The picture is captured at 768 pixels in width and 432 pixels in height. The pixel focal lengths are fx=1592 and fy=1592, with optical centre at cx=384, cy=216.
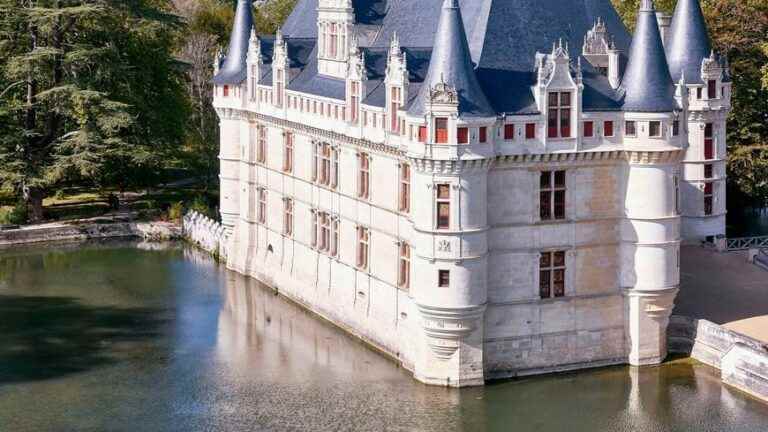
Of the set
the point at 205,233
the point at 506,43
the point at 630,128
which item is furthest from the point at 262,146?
the point at 630,128

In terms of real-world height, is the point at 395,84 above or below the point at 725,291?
above

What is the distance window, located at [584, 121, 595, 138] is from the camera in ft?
137

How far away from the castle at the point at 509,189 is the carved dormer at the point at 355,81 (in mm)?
66

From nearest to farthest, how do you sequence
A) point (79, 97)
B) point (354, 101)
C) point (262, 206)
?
point (354, 101), point (262, 206), point (79, 97)

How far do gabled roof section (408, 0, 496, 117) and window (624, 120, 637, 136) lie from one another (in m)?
4.10

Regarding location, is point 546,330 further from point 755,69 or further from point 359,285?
point 755,69

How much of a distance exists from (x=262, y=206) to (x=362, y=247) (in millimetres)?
9728

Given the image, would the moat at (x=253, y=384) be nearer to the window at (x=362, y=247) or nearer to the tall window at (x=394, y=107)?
the window at (x=362, y=247)

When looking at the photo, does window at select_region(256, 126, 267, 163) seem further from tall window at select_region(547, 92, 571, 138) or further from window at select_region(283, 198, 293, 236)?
tall window at select_region(547, 92, 571, 138)

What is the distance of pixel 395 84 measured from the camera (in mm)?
42656

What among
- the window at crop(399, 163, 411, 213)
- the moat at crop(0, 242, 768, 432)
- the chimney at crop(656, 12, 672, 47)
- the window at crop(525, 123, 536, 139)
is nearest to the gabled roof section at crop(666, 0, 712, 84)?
the chimney at crop(656, 12, 672, 47)

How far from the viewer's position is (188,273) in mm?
56844

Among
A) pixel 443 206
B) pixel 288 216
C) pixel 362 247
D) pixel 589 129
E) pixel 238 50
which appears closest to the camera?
pixel 443 206

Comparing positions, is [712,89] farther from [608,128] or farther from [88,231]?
[88,231]
